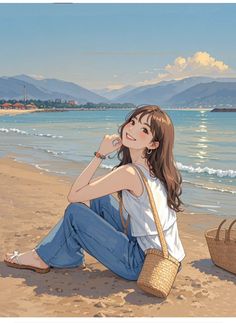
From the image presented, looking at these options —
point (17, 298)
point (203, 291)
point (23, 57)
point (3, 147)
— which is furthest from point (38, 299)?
point (3, 147)

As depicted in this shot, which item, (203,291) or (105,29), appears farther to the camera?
(105,29)

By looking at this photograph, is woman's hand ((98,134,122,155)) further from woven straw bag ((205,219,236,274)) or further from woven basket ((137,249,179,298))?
woven straw bag ((205,219,236,274))

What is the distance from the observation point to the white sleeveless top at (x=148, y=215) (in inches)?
112

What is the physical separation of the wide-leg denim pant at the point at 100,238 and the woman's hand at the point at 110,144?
26 centimetres

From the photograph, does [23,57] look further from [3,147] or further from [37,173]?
[3,147]

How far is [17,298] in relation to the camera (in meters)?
2.86

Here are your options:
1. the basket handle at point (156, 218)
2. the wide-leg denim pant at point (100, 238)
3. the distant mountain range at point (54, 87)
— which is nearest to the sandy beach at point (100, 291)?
the wide-leg denim pant at point (100, 238)

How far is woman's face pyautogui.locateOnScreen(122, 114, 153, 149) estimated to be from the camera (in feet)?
9.50

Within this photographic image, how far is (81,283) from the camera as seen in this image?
10.1ft

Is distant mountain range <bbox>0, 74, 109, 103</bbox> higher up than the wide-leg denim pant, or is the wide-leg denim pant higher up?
distant mountain range <bbox>0, 74, 109, 103</bbox>

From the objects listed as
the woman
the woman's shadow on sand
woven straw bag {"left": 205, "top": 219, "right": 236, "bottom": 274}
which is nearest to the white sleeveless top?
the woman

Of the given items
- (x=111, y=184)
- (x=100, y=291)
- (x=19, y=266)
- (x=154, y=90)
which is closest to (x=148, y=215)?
(x=111, y=184)

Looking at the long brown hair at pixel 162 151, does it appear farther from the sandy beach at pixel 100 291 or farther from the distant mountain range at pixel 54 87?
the distant mountain range at pixel 54 87

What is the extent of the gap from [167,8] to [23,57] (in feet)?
6.02
